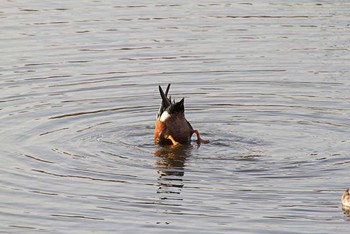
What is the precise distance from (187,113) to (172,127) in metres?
1.55

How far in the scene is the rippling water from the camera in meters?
11.6

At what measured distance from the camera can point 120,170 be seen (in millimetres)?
13227

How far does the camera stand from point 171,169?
1350 centimetres

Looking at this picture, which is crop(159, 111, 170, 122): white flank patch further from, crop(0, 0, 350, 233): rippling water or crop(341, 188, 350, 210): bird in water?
crop(341, 188, 350, 210): bird in water

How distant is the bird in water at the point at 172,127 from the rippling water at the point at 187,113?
16cm

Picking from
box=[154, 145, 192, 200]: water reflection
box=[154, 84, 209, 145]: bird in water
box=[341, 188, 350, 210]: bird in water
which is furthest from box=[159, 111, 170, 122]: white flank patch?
box=[341, 188, 350, 210]: bird in water

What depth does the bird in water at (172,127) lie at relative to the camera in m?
14.5

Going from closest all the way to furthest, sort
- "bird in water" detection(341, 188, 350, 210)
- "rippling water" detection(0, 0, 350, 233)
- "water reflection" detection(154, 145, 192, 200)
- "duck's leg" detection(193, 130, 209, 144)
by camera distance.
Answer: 1. "bird in water" detection(341, 188, 350, 210)
2. "rippling water" detection(0, 0, 350, 233)
3. "water reflection" detection(154, 145, 192, 200)
4. "duck's leg" detection(193, 130, 209, 144)

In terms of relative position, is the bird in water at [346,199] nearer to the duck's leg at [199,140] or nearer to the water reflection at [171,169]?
the water reflection at [171,169]

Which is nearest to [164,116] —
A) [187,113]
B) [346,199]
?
[187,113]

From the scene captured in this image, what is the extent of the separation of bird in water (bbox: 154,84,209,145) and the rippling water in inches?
6.2

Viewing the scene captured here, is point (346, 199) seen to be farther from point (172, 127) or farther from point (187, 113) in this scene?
point (187, 113)

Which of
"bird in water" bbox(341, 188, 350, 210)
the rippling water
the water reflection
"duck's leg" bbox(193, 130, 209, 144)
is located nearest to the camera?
"bird in water" bbox(341, 188, 350, 210)

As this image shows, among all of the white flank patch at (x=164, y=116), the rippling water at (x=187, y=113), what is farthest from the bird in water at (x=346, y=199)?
the white flank patch at (x=164, y=116)
